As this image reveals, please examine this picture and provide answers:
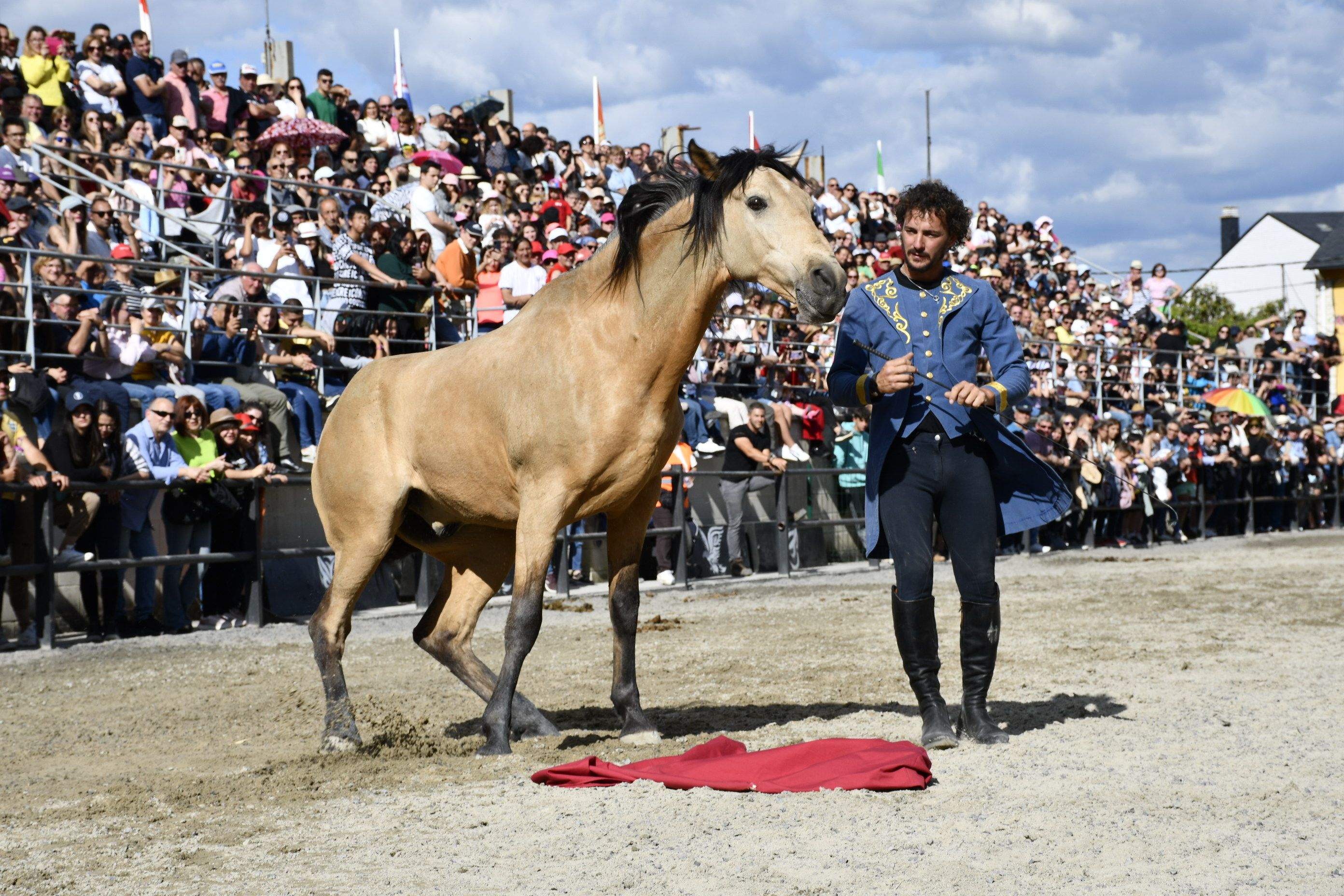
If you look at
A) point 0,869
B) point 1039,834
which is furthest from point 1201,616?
point 0,869

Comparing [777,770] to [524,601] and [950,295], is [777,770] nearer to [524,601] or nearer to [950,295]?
[524,601]

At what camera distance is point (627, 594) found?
21.1 ft

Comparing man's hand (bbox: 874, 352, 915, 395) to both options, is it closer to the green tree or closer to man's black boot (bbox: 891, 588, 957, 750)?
man's black boot (bbox: 891, 588, 957, 750)

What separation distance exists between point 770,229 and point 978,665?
2.07 metres

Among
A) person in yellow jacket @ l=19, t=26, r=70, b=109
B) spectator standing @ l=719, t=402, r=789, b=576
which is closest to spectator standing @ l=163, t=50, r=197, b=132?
person in yellow jacket @ l=19, t=26, r=70, b=109

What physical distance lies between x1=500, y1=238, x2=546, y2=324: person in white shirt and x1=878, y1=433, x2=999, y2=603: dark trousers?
910 centimetres

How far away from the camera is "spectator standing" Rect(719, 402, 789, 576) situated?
1541 cm

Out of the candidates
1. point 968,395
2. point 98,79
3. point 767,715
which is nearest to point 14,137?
point 98,79

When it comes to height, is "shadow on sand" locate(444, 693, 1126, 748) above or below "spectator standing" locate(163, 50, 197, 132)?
below

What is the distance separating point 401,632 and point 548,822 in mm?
6927

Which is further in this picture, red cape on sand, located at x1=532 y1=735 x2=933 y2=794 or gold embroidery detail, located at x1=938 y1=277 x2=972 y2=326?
gold embroidery detail, located at x1=938 y1=277 x2=972 y2=326

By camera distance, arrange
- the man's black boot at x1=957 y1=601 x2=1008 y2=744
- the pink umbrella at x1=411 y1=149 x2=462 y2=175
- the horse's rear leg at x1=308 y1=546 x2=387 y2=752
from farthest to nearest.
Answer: the pink umbrella at x1=411 y1=149 x2=462 y2=175 < the horse's rear leg at x1=308 y1=546 x2=387 y2=752 < the man's black boot at x1=957 y1=601 x2=1008 y2=744

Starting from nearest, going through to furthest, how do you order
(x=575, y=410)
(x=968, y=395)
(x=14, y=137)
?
(x=968, y=395) < (x=575, y=410) < (x=14, y=137)

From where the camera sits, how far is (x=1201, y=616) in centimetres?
1086
